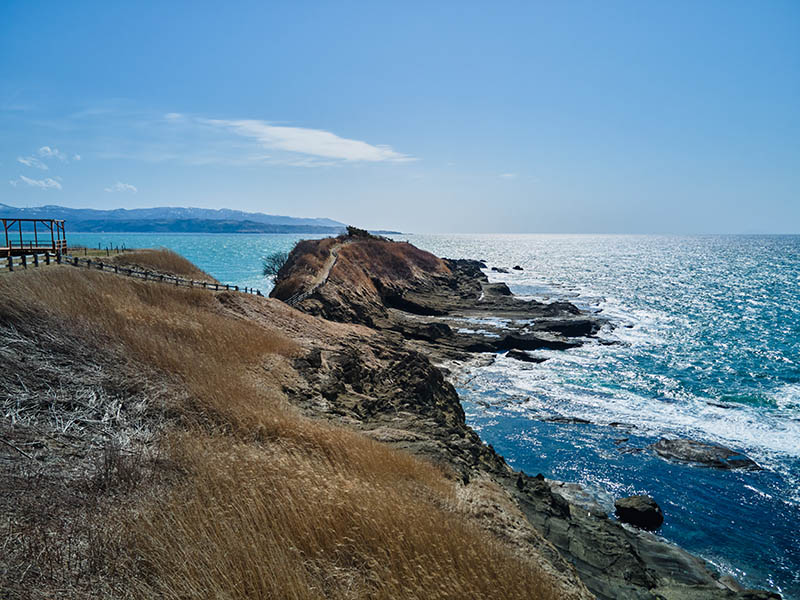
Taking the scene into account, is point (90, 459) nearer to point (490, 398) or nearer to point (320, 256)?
point (490, 398)

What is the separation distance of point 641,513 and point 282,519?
1604cm

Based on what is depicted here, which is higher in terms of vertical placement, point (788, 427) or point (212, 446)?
point (212, 446)

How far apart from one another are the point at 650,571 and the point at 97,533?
1454cm

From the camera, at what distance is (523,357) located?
132 ft

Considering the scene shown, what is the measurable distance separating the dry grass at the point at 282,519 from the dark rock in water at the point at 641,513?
10.8 meters

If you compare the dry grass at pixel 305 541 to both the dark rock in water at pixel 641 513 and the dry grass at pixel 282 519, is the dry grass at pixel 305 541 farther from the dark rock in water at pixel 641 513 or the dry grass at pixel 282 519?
the dark rock in water at pixel 641 513

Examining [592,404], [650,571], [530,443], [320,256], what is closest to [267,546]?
[650,571]

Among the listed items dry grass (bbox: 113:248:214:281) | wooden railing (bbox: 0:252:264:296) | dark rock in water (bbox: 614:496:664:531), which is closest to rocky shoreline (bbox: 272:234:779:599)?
dark rock in water (bbox: 614:496:664:531)

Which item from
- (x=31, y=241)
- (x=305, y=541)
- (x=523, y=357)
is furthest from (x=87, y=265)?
(x=523, y=357)

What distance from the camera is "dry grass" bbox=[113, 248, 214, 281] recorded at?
28.6 meters

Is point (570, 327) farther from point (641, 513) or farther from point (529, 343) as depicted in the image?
point (641, 513)

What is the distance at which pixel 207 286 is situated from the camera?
84.0 feet

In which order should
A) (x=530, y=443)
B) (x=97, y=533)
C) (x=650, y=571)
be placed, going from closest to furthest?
(x=97, y=533), (x=650, y=571), (x=530, y=443)

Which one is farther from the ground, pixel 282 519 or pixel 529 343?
pixel 282 519
